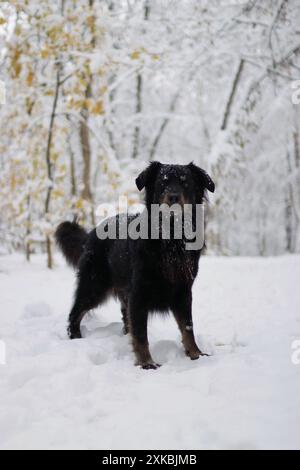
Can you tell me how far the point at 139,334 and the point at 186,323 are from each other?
1.42 ft

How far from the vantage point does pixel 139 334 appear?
3363 mm

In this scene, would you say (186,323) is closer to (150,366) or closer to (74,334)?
(150,366)

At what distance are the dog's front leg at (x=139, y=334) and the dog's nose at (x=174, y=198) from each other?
875mm

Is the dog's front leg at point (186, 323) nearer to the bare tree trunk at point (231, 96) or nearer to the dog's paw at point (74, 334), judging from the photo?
the dog's paw at point (74, 334)

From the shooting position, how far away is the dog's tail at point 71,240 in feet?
15.9

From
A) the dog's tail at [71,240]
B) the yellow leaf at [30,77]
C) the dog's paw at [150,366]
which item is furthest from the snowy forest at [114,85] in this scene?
the dog's paw at [150,366]

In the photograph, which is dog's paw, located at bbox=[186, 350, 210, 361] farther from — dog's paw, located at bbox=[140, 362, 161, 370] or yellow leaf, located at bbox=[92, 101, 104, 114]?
yellow leaf, located at bbox=[92, 101, 104, 114]

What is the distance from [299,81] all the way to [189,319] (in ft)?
23.9

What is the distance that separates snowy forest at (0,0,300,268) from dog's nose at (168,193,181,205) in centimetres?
411

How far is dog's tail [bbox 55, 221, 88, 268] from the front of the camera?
4.83 meters

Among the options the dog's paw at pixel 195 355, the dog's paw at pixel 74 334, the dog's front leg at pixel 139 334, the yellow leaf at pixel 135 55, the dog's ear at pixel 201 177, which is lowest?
the dog's paw at pixel 74 334
